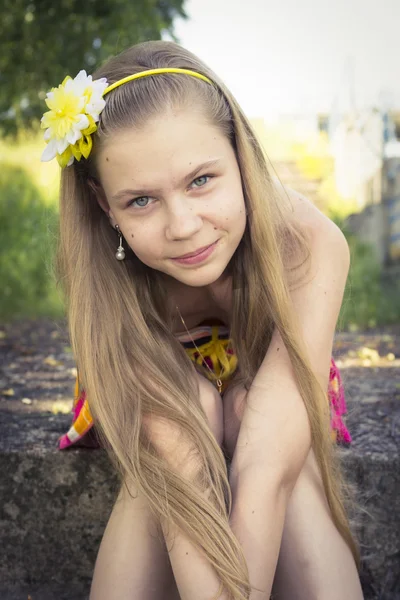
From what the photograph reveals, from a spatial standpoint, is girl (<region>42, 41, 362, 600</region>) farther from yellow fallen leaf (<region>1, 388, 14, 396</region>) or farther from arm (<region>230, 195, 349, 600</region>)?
yellow fallen leaf (<region>1, 388, 14, 396</region>)

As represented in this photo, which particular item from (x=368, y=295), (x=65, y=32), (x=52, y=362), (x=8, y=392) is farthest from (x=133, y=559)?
(x=368, y=295)

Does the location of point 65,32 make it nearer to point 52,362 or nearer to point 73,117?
point 52,362

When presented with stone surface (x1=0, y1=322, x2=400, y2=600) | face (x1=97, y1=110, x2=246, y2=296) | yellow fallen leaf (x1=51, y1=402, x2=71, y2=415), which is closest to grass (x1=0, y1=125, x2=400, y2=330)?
yellow fallen leaf (x1=51, y1=402, x2=71, y2=415)

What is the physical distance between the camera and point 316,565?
143cm

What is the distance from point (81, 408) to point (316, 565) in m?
0.64

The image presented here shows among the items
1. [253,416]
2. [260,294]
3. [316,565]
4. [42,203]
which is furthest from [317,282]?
Answer: [42,203]

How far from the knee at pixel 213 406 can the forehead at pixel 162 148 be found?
47 centimetres

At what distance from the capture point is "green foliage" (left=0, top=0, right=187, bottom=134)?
4848mm

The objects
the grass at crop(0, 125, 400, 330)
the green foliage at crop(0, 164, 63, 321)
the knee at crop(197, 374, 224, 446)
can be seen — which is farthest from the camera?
the green foliage at crop(0, 164, 63, 321)

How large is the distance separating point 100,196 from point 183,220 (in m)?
0.31

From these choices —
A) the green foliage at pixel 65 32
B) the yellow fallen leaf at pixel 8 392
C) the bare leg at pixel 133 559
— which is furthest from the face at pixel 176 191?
the green foliage at pixel 65 32

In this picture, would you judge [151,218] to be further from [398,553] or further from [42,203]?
[42,203]

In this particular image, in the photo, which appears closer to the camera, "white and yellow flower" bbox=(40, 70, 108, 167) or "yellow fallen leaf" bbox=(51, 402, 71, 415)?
"white and yellow flower" bbox=(40, 70, 108, 167)

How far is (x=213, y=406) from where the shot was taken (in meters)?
1.61
